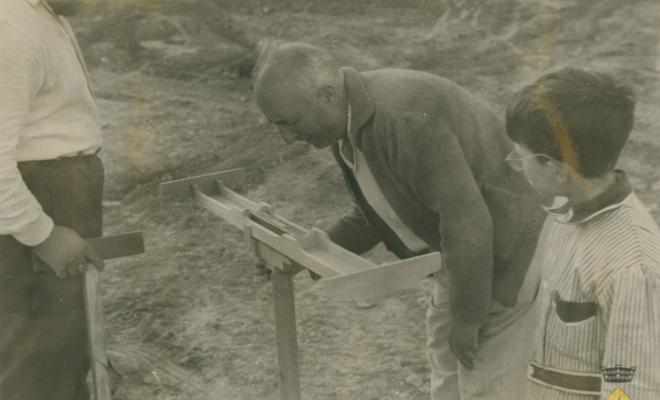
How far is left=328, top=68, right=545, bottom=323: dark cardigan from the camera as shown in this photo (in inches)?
79.4

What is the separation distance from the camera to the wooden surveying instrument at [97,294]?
8.06 feet

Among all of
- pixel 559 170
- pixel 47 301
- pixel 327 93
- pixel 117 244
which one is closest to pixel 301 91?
pixel 327 93

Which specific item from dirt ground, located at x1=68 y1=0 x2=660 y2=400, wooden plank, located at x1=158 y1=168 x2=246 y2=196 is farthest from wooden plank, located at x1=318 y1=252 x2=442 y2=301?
dirt ground, located at x1=68 y1=0 x2=660 y2=400

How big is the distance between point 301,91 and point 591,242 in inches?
29.9

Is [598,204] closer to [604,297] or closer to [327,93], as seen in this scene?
[604,297]

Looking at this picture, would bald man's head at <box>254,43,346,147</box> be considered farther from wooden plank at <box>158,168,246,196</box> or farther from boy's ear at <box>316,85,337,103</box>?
wooden plank at <box>158,168,246,196</box>

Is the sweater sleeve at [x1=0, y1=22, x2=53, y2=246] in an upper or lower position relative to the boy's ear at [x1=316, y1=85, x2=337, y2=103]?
lower

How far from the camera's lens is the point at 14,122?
2.32 m

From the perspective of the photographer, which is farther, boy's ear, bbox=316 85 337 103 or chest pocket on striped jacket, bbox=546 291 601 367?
boy's ear, bbox=316 85 337 103

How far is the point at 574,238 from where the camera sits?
5.64 ft

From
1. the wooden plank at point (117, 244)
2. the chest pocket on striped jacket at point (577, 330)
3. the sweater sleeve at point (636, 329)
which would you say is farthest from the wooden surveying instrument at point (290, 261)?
the sweater sleeve at point (636, 329)

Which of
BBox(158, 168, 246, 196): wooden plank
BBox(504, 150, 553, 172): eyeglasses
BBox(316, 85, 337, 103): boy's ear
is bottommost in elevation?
BBox(158, 168, 246, 196): wooden plank

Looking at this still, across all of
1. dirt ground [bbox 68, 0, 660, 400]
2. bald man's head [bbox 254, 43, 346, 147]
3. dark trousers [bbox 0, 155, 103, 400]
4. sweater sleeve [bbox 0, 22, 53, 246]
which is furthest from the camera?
dirt ground [bbox 68, 0, 660, 400]

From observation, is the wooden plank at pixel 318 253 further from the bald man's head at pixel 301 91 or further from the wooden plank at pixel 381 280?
the bald man's head at pixel 301 91
